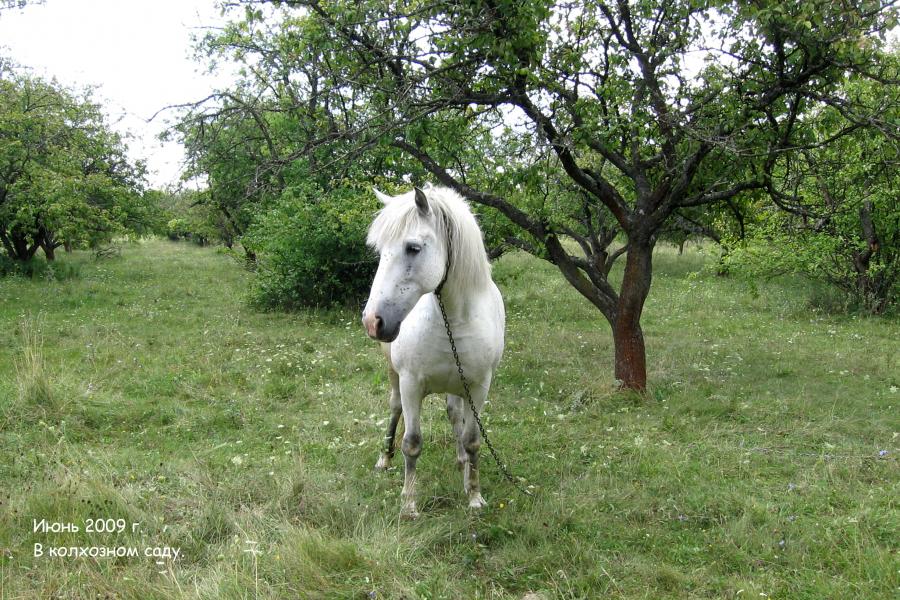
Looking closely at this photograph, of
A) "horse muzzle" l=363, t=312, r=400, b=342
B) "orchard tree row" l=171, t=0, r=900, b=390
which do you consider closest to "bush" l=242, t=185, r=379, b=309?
Result: "orchard tree row" l=171, t=0, r=900, b=390

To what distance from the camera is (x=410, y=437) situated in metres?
4.27

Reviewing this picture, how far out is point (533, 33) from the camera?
226 inches

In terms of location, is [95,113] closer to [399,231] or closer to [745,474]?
[399,231]

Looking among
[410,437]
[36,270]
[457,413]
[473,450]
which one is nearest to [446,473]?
[457,413]

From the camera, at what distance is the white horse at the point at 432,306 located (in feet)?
10.6

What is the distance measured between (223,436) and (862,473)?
5.84 meters

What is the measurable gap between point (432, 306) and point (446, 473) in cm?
171

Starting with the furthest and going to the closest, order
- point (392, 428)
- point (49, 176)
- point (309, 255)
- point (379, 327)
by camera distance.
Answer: point (49, 176) < point (309, 255) < point (392, 428) < point (379, 327)

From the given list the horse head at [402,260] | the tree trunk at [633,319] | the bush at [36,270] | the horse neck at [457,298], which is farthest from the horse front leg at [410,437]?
the bush at [36,270]

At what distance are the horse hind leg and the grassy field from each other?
163 mm

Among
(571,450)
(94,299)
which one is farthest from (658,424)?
(94,299)

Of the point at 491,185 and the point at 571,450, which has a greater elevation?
the point at 491,185

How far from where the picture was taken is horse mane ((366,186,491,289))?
3.37 m

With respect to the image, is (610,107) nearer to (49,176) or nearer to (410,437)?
(410,437)
